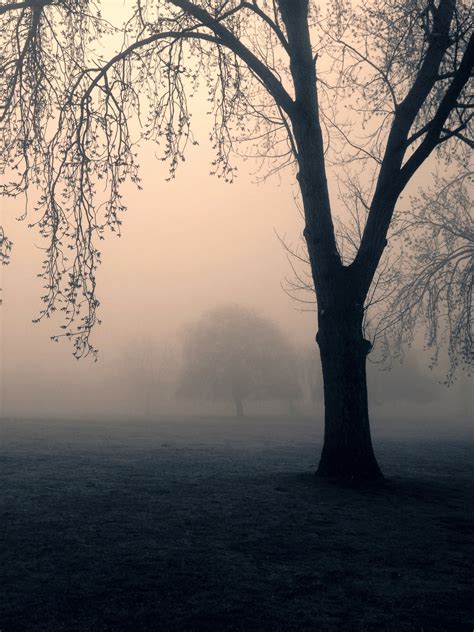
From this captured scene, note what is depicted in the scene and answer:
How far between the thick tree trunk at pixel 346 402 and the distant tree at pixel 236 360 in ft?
169

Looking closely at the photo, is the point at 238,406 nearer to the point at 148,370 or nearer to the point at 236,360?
the point at 236,360

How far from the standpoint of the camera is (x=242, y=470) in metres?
12.0

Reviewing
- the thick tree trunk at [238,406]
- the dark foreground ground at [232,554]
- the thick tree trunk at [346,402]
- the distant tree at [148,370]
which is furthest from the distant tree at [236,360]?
Result: the thick tree trunk at [346,402]

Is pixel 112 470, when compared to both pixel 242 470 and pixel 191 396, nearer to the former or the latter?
pixel 242 470

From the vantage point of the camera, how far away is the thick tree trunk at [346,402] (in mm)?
9852

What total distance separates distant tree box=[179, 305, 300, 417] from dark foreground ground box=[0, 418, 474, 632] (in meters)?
51.4

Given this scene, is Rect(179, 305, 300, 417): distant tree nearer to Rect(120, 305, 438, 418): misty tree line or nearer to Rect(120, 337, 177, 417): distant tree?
Rect(120, 305, 438, 418): misty tree line

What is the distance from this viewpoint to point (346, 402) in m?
9.88

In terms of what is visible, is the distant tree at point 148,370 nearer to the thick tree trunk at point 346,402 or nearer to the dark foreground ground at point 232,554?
the dark foreground ground at point 232,554

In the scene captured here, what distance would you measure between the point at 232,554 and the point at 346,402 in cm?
470

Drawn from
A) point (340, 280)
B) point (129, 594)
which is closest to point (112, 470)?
point (340, 280)

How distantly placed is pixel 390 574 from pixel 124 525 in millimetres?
3227

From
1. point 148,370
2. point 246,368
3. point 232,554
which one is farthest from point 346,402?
point 148,370

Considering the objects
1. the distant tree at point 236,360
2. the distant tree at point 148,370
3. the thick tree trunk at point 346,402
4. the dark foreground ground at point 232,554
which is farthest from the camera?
the distant tree at point 148,370
